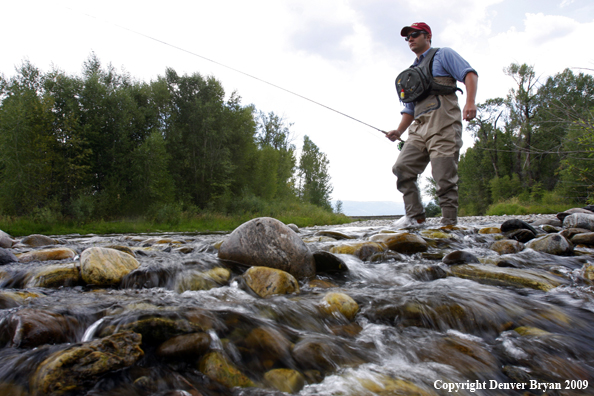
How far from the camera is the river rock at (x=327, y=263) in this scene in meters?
3.60

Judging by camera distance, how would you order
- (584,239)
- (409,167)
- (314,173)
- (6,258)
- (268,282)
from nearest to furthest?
(268,282)
(6,258)
(584,239)
(409,167)
(314,173)

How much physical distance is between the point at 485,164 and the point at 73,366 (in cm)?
4682

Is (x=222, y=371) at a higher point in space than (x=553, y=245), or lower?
lower

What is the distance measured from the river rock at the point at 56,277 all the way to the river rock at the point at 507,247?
5.31 m

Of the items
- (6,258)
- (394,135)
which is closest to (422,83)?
(394,135)

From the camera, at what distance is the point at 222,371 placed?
1.49 metres

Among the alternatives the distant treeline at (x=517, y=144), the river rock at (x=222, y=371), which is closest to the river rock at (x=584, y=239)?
the river rock at (x=222, y=371)

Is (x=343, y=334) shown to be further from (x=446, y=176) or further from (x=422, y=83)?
(x=422, y=83)

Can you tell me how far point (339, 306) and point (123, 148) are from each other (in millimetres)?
20477

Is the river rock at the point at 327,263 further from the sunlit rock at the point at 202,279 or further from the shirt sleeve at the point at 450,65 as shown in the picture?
the shirt sleeve at the point at 450,65

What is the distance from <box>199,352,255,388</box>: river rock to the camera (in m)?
1.44

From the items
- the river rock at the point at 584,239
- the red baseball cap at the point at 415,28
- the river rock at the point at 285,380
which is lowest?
the river rock at the point at 285,380

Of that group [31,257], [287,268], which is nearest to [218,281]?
[287,268]

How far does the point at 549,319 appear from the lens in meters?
2.16
